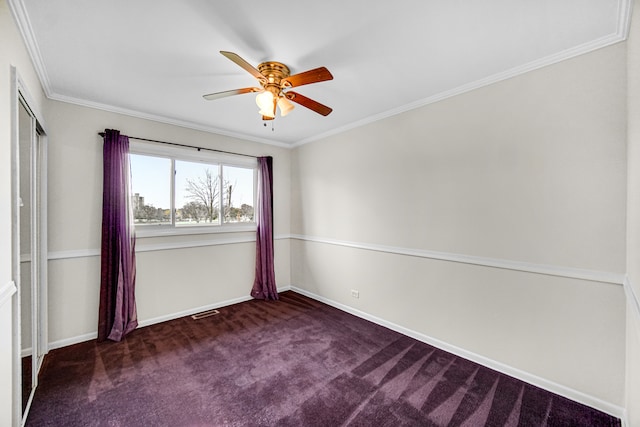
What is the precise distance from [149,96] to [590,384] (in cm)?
440

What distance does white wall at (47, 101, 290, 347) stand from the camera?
269 centimetres

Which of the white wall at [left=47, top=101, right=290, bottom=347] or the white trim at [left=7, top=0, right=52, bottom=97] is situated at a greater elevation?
the white trim at [left=7, top=0, right=52, bottom=97]

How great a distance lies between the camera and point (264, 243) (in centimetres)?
412

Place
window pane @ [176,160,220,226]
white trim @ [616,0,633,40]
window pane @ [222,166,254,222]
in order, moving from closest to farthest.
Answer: white trim @ [616,0,633,40] < window pane @ [176,160,220,226] < window pane @ [222,166,254,222]

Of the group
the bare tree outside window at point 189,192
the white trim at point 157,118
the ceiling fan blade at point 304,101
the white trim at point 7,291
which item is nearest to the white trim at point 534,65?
the ceiling fan blade at point 304,101

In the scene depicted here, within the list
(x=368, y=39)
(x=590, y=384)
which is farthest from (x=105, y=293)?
(x=590, y=384)

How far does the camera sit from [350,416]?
1.81 meters

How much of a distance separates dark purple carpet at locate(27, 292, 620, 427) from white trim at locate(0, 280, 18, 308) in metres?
0.97

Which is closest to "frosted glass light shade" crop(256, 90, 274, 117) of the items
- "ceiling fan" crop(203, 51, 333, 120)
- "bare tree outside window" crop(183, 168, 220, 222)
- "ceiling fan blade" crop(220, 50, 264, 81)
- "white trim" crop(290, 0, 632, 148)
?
"ceiling fan" crop(203, 51, 333, 120)

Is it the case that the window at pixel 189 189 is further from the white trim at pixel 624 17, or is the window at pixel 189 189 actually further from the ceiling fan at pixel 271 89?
the white trim at pixel 624 17

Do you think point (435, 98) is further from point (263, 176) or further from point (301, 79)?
point (263, 176)

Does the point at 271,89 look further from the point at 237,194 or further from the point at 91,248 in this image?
the point at 91,248

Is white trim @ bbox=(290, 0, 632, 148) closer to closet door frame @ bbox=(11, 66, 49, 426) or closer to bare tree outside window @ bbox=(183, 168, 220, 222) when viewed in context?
bare tree outside window @ bbox=(183, 168, 220, 222)

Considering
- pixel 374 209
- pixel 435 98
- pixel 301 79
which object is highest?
pixel 435 98
